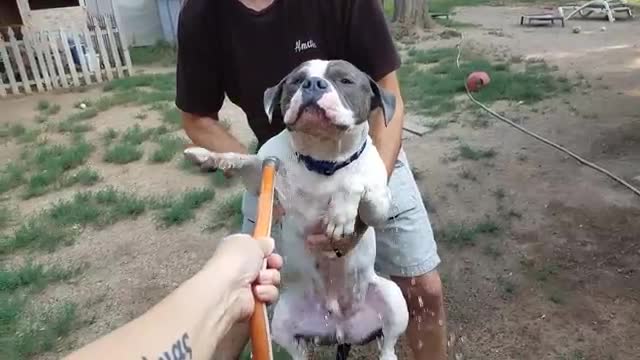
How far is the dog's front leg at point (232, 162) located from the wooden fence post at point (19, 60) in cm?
850

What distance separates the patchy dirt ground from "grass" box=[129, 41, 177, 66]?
5.01m

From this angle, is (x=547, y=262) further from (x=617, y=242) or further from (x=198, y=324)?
(x=198, y=324)

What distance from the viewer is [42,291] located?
3.90 m

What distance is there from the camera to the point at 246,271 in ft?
4.56

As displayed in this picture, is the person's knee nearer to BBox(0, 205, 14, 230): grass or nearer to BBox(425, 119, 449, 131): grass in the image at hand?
BBox(0, 205, 14, 230): grass

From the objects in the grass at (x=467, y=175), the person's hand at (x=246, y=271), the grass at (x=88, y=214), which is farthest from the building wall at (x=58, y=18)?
the person's hand at (x=246, y=271)

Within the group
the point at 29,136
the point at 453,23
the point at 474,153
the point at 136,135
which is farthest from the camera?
the point at 453,23

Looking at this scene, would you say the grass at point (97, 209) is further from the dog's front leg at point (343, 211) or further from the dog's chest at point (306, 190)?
the dog's front leg at point (343, 211)

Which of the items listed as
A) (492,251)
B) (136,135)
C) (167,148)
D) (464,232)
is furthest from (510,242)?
(136,135)

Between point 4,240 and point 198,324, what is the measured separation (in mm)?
3926

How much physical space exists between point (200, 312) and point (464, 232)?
3.06m

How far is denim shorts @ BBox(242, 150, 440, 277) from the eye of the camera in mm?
2439

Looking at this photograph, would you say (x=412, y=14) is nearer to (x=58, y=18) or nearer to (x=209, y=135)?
(x=58, y=18)

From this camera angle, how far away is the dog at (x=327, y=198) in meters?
1.94
